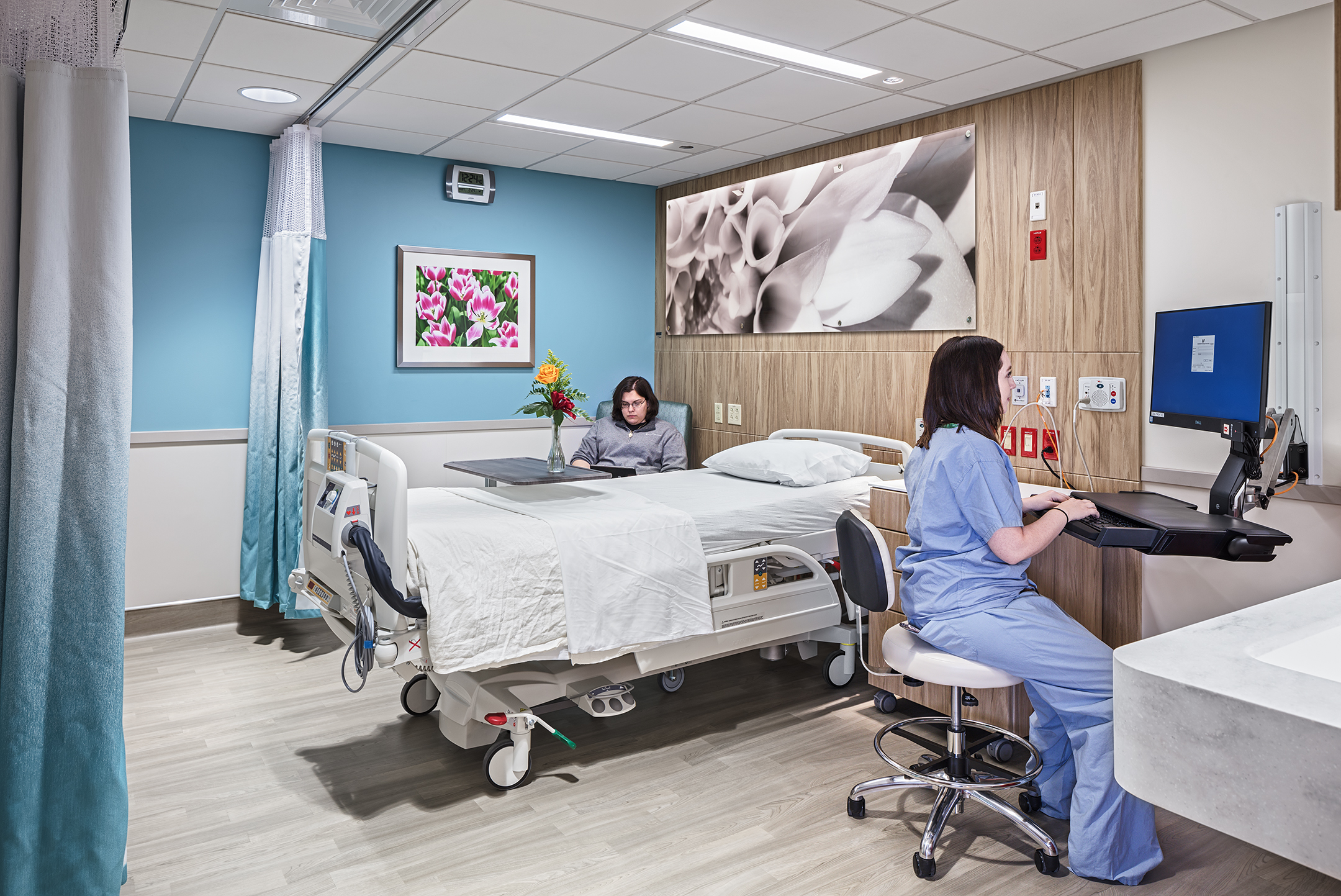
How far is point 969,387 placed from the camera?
94.1 inches

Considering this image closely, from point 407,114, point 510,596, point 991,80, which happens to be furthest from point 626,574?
point 407,114

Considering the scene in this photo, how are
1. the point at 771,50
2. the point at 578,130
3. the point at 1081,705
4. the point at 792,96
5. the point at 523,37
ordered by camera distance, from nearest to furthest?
the point at 1081,705 < the point at 523,37 < the point at 771,50 < the point at 792,96 < the point at 578,130

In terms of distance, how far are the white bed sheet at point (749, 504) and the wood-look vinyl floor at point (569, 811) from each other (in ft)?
2.24

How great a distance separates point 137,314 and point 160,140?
818mm

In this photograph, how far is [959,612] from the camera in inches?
92.3

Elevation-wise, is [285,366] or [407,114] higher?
[407,114]

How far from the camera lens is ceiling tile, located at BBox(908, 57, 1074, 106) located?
320 cm

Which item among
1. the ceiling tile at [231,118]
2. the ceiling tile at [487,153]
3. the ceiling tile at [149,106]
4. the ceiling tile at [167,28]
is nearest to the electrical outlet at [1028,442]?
the ceiling tile at [487,153]

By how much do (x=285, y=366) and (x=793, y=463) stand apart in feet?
7.80

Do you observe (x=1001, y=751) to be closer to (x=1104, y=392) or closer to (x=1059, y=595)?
(x=1059, y=595)

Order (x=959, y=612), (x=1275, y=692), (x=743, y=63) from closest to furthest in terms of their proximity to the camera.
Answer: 1. (x=1275, y=692)
2. (x=959, y=612)
3. (x=743, y=63)

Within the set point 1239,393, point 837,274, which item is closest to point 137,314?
point 837,274

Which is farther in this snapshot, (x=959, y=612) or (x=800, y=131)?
(x=800, y=131)

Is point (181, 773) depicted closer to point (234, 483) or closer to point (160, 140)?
point (234, 483)
